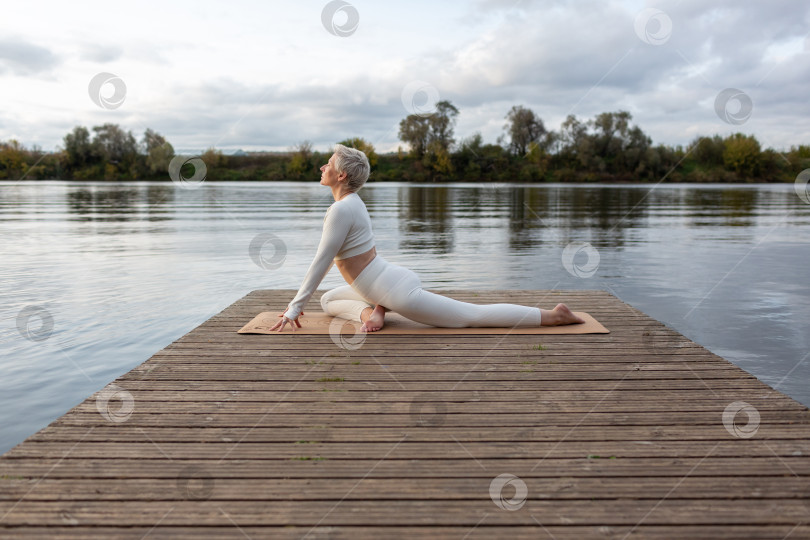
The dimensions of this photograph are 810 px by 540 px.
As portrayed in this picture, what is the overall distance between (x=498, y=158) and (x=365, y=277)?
83.6 m

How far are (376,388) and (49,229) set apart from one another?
18950mm

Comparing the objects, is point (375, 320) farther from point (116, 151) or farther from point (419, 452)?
point (116, 151)

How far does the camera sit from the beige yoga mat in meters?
5.77

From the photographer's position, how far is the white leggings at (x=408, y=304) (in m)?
5.45

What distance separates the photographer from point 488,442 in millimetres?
3295

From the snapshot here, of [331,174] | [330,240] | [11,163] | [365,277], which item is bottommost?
[365,277]

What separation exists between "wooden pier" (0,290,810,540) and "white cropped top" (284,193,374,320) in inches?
27.5

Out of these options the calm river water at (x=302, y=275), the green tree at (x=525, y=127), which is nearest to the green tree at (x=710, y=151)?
the green tree at (x=525, y=127)

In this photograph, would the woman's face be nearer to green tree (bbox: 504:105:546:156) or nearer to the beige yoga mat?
the beige yoga mat

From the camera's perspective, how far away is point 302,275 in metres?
11.7

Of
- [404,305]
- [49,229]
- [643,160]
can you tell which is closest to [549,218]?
[49,229]

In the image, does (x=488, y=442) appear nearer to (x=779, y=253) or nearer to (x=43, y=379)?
(x=43, y=379)

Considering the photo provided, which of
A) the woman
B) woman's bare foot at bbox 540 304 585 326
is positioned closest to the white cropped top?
the woman

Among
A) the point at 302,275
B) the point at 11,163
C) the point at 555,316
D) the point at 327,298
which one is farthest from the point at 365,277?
the point at 11,163
